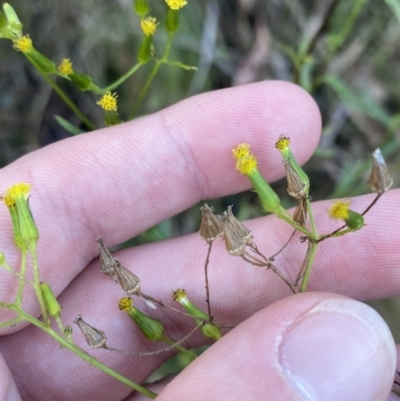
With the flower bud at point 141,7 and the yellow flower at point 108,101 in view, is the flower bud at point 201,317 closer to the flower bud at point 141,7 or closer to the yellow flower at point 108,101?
the yellow flower at point 108,101

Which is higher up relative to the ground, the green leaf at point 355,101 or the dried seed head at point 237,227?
the green leaf at point 355,101

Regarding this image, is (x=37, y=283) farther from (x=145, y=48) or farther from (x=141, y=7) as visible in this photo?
(x=141, y=7)

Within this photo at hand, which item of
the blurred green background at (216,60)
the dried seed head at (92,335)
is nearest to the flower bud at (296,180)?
the dried seed head at (92,335)

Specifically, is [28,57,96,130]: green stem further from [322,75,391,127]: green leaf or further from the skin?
[322,75,391,127]: green leaf

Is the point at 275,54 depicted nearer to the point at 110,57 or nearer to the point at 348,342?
the point at 110,57

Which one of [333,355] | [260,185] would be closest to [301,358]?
[333,355]

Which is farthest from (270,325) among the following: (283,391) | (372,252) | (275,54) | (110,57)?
(110,57)
